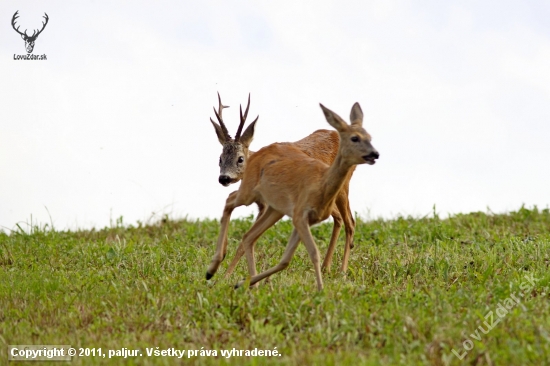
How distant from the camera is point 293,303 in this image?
6.74m

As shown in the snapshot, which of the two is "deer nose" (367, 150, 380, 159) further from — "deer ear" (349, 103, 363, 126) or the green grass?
the green grass

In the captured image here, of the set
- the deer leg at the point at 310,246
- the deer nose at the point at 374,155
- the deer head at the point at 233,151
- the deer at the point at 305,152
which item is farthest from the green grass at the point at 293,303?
the deer nose at the point at 374,155

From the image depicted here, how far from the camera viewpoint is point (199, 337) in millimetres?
6320

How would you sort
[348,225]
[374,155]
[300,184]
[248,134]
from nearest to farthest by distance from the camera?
[374,155], [300,184], [348,225], [248,134]

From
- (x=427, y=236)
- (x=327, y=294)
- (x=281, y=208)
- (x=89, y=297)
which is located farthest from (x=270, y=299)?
(x=427, y=236)

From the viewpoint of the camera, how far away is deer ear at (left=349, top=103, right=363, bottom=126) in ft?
25.5

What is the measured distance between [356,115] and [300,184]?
92 cm

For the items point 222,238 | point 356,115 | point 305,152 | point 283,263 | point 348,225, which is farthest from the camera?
point 348,225

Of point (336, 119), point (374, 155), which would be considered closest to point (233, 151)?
point (336, 119)

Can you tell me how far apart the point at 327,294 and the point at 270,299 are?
0.54 meters

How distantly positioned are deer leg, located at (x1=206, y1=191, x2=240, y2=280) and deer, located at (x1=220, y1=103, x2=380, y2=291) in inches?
0.9

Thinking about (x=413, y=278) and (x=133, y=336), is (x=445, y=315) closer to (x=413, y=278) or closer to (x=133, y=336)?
(x=413, y=278)

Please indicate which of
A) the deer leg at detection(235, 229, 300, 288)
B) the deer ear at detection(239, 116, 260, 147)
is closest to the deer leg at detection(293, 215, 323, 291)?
the deer leg at detection(235, 229, 300, 288)

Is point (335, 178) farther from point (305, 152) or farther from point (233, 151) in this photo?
point (233, 151)
